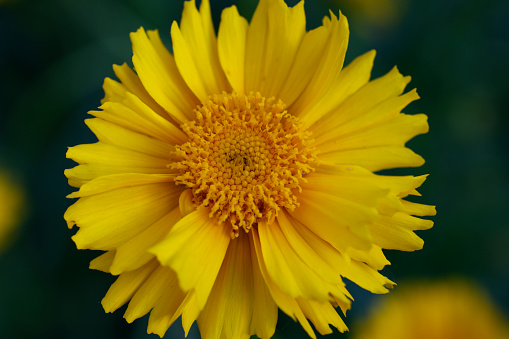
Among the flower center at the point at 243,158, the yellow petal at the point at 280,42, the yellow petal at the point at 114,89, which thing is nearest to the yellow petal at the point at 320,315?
the flower center at the point at 243,158

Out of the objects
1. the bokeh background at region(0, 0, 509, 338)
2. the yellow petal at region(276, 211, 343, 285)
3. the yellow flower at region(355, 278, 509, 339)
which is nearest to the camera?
the yellow petal at region(276, 211, 343, 285)

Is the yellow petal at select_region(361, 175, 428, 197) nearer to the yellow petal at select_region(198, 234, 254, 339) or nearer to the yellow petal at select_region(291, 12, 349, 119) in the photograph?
the yellow petal at select_region(291, 12, 349, 119)

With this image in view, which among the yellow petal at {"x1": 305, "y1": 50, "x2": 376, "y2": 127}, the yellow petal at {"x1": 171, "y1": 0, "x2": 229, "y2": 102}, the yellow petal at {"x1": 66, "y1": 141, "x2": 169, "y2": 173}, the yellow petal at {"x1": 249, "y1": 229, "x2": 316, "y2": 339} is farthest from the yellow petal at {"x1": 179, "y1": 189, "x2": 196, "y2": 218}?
the yellow petal at {"x1": 305, "y1": 50, "x2": 376, "y2": 127}

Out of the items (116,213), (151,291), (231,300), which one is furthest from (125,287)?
(231,300)

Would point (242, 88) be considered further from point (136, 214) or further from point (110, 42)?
point (110, 42)

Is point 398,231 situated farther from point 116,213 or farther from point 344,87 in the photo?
point 116,213

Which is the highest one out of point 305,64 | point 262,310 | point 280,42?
point 280,42
